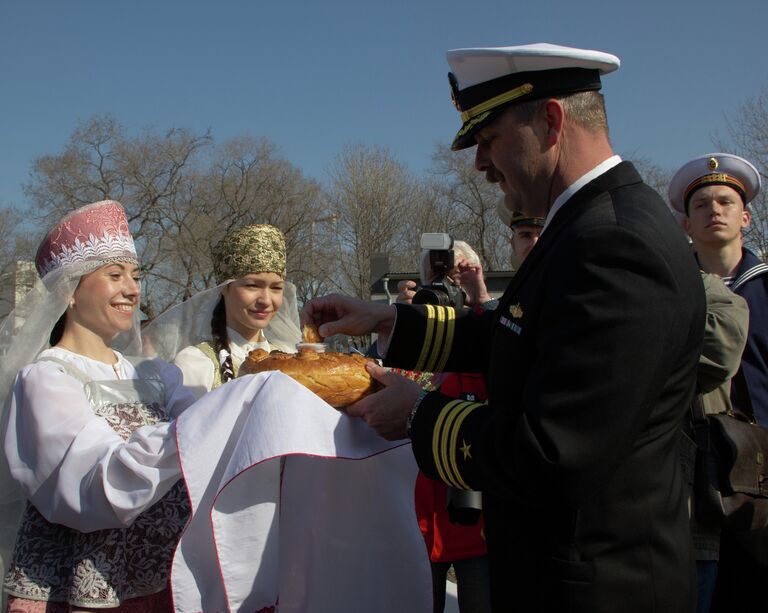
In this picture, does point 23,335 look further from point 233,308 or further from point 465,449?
point 465,449

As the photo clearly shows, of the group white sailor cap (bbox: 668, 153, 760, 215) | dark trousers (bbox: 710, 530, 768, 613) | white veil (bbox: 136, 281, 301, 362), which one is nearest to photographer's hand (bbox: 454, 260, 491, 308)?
A: white veil (bbox: 136, 281, 301, 362)

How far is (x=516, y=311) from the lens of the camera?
6.00ft

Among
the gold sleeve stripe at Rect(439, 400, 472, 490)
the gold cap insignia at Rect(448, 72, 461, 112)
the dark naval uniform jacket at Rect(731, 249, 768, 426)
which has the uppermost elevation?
the gold cap insignia at Rect(448, 72, 461, 112)

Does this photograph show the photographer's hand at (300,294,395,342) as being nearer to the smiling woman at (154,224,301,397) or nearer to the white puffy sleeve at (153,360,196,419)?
the white puffy sleeve at (153,360,196,419)

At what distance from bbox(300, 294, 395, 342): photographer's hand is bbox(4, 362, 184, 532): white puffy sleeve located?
800mm

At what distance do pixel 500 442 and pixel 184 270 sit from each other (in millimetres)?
30904

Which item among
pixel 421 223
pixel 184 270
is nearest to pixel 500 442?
pixel 184 270

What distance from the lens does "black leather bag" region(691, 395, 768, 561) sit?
2.73 metres

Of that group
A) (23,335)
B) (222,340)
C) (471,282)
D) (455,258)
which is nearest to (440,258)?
(455,258)

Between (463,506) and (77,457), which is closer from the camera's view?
(77,457)

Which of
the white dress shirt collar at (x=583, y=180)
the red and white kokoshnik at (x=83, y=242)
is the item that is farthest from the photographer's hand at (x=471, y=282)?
the white dress shirt collar at (x=583, y=180)

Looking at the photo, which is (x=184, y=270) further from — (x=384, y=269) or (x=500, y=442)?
(x=500, y=442)

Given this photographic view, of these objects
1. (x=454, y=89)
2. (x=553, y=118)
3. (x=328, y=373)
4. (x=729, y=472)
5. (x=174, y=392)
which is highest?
(x=454, y=89)

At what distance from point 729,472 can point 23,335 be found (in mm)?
2816
